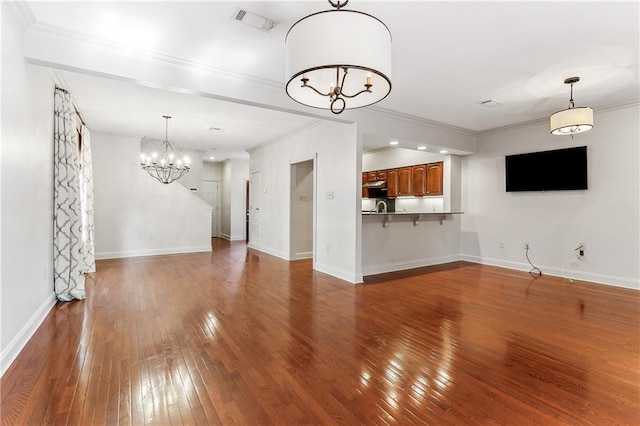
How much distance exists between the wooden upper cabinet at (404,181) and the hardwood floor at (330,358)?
11.3 feet

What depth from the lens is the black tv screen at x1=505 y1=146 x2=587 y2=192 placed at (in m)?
5.18

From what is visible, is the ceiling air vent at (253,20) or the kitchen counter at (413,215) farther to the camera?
the kitchen counter at (413,215)

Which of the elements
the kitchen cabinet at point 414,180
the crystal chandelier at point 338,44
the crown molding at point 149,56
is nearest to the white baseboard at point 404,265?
the kitchen cabinet at point 414,180

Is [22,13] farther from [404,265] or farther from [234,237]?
[234,237]

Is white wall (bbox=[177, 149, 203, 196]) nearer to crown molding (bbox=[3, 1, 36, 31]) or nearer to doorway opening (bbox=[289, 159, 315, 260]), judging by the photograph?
doorway opening (bbox=[289, 159, 315, 260])

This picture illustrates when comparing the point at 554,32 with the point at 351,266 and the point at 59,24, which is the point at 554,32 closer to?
the point at 351,266

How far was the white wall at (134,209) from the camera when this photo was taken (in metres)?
6.87

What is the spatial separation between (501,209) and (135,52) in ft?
22.2

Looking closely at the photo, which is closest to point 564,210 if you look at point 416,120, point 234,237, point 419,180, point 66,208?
point 419,180

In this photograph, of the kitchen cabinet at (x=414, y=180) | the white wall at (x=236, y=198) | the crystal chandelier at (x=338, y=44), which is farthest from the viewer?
the white wall at (x=236, y=198)

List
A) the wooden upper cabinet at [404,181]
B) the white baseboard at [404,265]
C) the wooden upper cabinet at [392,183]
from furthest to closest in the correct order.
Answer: the wooden upper cabinet at [392,183], the wooden upper cabinet at [404,181], the white baseboard at [404,265]

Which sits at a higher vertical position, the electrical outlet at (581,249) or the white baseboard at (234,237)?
the electrical outlet at (581,249)

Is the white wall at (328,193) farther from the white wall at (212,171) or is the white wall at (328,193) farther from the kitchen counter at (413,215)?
the white wall at (212,171)

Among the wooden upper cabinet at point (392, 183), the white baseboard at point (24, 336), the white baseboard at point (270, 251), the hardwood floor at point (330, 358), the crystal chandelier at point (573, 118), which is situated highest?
the crystal chandelier at point (573, 118)
